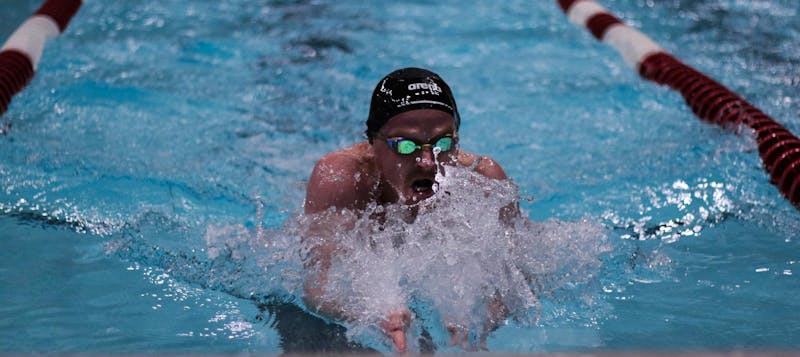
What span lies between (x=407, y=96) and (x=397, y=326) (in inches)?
30.9

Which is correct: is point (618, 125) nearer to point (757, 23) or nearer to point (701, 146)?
point (701, 146)

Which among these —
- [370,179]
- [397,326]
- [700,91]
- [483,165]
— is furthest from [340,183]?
[700,91]

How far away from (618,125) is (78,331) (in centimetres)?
319

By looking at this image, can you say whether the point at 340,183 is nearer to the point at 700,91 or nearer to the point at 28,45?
the point at 700,91

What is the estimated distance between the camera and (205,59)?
588 cm

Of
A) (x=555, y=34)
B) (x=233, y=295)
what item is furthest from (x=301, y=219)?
(x=555, y=34)

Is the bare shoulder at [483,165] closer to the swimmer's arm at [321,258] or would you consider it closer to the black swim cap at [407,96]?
the black swim cap at [407,96]

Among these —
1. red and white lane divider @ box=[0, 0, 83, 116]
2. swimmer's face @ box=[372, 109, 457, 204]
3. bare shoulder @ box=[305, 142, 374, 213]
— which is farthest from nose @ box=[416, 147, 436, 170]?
red and white lane divider @ box=[0, 0, 83, 116]

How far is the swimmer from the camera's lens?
254cm

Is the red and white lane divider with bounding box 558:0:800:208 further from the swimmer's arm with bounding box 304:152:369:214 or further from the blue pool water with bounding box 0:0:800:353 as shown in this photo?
the swimmer's arm with bounding box 304:152:369:214

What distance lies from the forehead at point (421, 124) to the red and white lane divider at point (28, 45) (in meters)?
2.73

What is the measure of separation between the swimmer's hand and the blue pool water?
135mm

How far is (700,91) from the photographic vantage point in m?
4.88

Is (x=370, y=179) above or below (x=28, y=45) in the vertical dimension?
above
